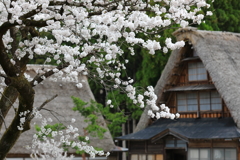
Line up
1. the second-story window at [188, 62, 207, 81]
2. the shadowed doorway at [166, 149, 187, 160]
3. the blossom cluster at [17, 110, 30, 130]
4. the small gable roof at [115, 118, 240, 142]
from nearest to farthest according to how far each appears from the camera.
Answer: the blossom cluster at [17, 110, 30, 130] → the small gable roof at [115, 118, 240, 142] → the second-story window at [188, 62, 207, 81] → the shadowed doorway at [166, 149, 187, 160]

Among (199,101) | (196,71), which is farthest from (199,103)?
(196,71)

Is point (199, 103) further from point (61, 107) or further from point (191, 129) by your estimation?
point (61, 107)

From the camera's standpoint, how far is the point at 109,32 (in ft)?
19.8

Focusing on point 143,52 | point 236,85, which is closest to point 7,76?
point 236,85

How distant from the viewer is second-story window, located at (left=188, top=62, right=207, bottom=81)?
729 inches

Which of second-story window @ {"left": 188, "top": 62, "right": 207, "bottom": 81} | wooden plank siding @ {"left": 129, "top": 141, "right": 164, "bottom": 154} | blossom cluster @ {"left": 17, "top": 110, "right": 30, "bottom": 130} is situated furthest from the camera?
wooden plank siding @ {"left": 129, "top": 141, "right": 164, "bottom": 154}

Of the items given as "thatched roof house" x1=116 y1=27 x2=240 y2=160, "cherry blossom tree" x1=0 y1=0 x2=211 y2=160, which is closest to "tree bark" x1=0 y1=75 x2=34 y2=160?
"cherry blossom tree" x1=0 y1=0 x2=211 y2=160

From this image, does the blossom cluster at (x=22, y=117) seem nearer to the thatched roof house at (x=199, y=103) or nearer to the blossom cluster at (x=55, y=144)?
the blossom cluster at (x=55, y=144)

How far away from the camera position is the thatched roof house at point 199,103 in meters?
16.5

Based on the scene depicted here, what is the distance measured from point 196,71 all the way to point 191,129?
7.37 feet

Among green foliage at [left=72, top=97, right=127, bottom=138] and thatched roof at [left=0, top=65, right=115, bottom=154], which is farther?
thatched roof at [left=0, top=65, right=115, bottom=154]

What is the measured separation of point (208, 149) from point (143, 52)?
24.9 ft

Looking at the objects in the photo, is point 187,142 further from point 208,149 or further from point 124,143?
point 124,143

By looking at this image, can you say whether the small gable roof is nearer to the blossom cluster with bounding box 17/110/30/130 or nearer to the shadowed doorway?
the shadowed doorway
